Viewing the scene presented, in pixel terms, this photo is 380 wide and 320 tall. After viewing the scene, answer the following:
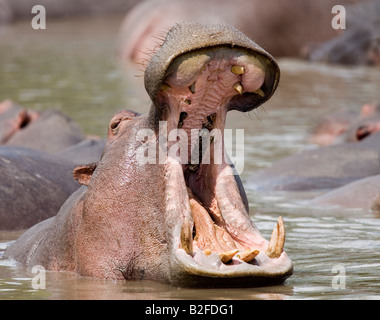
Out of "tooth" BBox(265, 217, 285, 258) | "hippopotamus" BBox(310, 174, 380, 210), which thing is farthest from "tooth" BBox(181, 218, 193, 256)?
"hippopotamus" BBox(310, 174, 380, 210)

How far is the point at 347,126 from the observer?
39.5 ft

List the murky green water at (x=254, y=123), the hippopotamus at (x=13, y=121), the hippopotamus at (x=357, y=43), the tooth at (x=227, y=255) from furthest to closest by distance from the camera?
the hippopotamus at (x=357, y=43) → the hippopotamus at (x=13, y=121) → the murky green water at (x=254, y=123) → the tooth at (x=227, y=255)

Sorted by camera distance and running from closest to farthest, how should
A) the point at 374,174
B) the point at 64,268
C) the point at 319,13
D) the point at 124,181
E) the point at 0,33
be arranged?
the point at 124,181 → the point at 64,268 → the point at 374,174 → the point at 319,13 → the point at 0,33

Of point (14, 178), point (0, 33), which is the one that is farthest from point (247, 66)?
point (0, 33)

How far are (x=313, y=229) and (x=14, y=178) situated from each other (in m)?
2.23

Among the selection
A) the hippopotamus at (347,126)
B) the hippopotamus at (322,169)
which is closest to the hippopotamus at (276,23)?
the hippopotamus at (347,126)

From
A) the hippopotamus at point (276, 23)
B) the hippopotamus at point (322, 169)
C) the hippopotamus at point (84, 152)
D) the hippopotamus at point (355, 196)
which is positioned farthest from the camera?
the hippopotamus at point (276, 23)

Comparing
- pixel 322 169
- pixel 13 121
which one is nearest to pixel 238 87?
pixel 322 169

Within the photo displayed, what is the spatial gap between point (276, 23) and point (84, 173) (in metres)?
14.3

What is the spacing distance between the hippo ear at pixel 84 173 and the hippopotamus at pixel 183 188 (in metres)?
0.01

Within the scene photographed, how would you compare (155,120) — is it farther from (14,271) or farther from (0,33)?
(0,33)

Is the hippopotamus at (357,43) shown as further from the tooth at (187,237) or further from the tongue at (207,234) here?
the tooth at (187,237)

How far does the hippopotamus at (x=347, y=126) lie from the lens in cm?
1066

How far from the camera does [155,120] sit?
5.22 m
